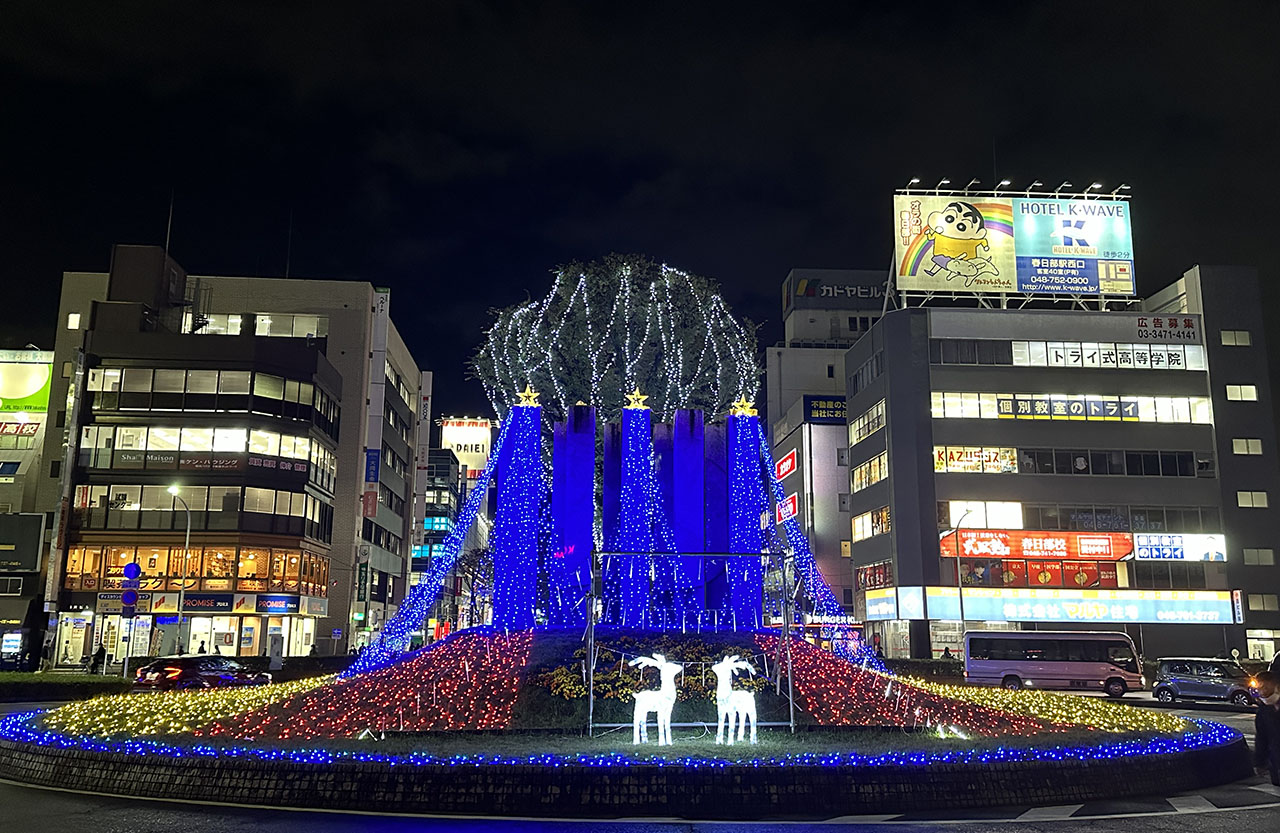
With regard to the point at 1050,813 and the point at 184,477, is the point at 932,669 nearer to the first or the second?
the point at 1050,813

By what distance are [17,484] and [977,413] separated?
59.2m

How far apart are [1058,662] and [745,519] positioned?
2055cm

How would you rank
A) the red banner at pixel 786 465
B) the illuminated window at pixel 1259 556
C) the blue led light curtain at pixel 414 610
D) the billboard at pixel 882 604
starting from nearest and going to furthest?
the blue led light curtain at pixel 414 610
the illuminated window at pixel 1259 556
the billboard at pixel 882 604
the red banner at pixel 786 465

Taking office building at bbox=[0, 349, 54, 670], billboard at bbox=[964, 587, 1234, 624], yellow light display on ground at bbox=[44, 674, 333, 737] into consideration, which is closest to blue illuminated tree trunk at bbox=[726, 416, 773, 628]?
yellow light display on ground at bbox=[44, 674, 333, 737]

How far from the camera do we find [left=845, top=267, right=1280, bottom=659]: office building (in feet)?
199

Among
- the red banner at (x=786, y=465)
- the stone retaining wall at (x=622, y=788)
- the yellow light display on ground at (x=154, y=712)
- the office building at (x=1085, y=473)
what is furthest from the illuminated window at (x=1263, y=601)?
the yellow light display on ground at (x=154, y=712)

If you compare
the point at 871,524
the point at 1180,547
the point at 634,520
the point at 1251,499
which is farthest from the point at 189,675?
the point at 1251,499

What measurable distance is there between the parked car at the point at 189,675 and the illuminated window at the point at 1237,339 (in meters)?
59.2

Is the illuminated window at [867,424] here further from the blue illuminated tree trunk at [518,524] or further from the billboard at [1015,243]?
the blue illuminated tree trunk at [518,524]

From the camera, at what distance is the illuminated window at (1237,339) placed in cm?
6372

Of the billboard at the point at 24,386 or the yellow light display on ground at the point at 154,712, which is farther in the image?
the billboard at the point at 24,386

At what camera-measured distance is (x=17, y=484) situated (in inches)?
2438

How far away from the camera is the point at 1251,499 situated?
6212cm

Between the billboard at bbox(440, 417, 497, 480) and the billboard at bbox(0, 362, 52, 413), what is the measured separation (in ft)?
306
